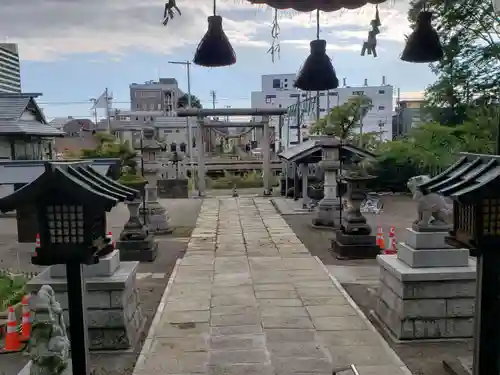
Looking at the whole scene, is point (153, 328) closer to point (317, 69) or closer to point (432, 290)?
point (432, 290)

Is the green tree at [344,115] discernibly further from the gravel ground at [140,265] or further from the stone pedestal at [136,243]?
the stone pedestal at [136,243]

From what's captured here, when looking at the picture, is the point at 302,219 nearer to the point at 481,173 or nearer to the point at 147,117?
the point at 481,173

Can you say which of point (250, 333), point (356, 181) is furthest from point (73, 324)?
point (356, 181)

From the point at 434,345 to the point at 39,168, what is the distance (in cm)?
1074

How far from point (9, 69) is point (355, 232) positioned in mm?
23574

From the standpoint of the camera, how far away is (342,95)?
4994 cm

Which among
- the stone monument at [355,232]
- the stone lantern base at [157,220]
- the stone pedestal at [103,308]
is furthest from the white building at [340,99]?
the stone pedestal at [103,308]

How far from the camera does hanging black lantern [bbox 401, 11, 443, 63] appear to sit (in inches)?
195

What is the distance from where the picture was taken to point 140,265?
1068cm

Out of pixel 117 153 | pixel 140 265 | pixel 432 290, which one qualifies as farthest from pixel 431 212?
pixel 117 153

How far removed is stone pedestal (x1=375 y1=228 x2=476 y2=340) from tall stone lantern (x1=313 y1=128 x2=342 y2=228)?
28.2 ft

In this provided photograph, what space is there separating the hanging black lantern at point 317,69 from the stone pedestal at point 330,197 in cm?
1041

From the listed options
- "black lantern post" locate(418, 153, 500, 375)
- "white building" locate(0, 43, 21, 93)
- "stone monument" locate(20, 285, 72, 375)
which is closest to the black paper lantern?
"black lantern post" locate(418, 153, 500, 375)

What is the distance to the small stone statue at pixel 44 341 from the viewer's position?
4.28 m
